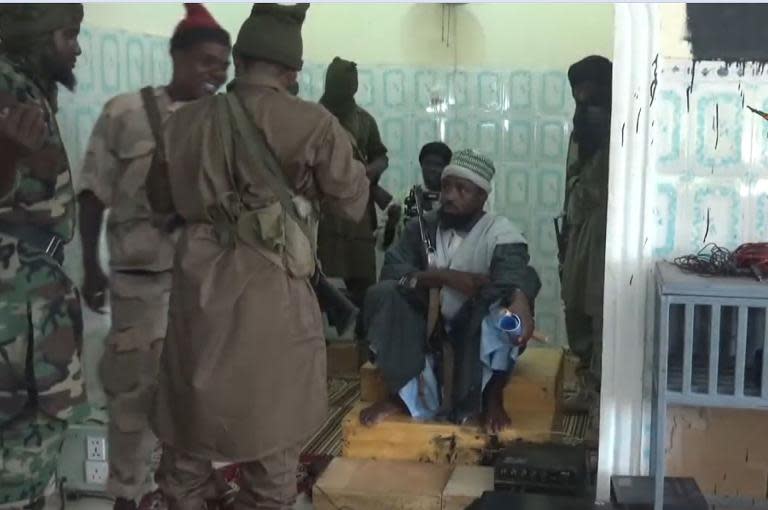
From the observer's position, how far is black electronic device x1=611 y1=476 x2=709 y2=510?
1.82 meters

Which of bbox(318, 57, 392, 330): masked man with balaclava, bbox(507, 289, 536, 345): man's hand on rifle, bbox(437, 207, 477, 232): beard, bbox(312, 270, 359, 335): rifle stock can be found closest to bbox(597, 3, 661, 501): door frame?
bbox(507, 289, 536, 345): man's hand on rifle

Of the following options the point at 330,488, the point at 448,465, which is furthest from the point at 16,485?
the point at 448,465

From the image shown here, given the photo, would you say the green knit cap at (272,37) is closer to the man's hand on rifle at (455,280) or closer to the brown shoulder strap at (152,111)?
the brown shoulder strap at (152,111)

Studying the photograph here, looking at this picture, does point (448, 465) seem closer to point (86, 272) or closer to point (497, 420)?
point (497, 420)

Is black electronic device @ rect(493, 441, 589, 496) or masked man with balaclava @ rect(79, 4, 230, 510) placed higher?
masked man with balaclava @ rect(79, 4, 230, 510)

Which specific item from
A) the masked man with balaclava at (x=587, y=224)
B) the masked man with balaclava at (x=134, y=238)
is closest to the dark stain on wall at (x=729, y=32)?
the masked man with balaclava at (x=587, y=224)

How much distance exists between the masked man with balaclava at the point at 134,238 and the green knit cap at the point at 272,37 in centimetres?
Answer: 19

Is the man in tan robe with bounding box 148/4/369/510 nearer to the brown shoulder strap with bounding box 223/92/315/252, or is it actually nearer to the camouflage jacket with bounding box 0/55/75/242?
the brown shoulder strap with bounding box 223/92/315/252

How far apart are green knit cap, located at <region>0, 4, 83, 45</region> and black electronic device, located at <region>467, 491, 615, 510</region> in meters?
1.61

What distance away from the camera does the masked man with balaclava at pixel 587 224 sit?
2260 mm

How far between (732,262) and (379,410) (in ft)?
3.53

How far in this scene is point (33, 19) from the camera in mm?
2281

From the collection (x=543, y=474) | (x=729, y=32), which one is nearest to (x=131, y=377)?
(x=543, y=474)

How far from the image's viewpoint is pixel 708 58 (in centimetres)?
196
